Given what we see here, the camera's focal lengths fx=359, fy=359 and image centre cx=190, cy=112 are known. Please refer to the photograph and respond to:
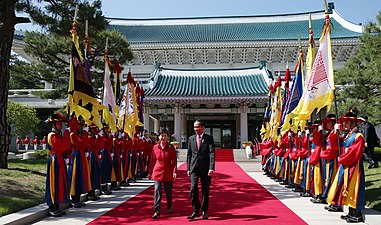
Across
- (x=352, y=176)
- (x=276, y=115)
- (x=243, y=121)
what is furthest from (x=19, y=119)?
(x=352, y=176)

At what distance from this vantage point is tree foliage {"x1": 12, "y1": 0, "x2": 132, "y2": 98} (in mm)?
10016

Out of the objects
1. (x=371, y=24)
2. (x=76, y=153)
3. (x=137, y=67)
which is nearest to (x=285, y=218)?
(x=76, y=153)

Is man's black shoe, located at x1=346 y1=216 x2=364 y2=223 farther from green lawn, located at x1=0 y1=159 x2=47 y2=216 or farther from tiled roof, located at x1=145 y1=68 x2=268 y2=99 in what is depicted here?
tiled roof, located at x1=145 y1=68 x2=268 y2=99

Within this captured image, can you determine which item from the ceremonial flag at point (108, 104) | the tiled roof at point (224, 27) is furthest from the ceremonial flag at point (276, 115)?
the tiled roof at point (224, 27)

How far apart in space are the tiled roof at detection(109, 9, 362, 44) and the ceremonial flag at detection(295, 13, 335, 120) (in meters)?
21.8

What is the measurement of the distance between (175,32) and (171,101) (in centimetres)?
1147

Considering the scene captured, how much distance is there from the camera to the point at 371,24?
1320cm

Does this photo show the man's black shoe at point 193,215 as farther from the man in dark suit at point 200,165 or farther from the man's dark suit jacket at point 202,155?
the man's dark suit jacket at point 202,155

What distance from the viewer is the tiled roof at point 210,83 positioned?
70.4 feet

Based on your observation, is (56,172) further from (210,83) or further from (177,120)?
(210,83)

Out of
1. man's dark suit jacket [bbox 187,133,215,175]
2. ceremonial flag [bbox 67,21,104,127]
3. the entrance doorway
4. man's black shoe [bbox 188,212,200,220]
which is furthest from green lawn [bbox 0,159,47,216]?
the entrance doorway

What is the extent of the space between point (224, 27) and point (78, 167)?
88.1ft

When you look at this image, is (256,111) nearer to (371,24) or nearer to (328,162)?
(371,24)

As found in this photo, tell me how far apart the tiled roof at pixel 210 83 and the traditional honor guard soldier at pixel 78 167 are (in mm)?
14339
